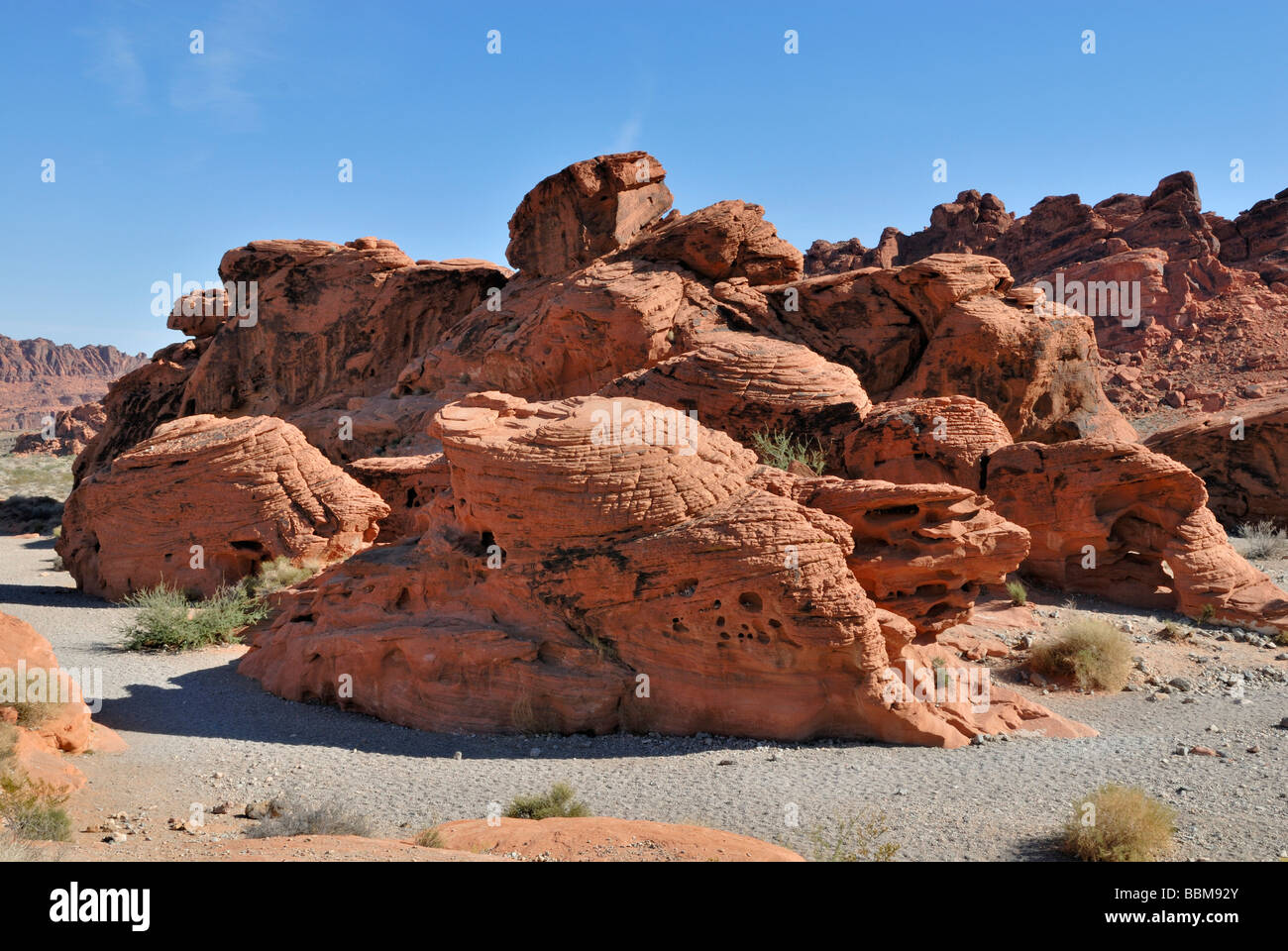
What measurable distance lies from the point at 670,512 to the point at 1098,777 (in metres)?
4.05

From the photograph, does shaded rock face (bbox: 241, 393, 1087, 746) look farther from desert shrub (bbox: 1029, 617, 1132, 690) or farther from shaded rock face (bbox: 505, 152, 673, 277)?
shaded rock face (bbox: 505, 152, 673, 277)

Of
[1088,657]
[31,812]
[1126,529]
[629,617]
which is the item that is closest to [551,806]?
[629,617]

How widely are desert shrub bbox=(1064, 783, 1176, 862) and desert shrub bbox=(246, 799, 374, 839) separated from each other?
4.54 m

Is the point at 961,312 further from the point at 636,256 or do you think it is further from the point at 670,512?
the point at 670,512

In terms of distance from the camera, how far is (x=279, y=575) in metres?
13.8

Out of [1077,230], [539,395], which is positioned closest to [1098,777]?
[539,395]

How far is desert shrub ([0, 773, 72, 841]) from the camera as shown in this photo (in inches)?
217

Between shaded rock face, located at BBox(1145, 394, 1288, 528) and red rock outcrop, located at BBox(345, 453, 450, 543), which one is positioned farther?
shaded rock face, located at BBox(1145, 394, 1288, 528)

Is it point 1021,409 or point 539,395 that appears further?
point 539,395

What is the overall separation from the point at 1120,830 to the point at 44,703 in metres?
7.93

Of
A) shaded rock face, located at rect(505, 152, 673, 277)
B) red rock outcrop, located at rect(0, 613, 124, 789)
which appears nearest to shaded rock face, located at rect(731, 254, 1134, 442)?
shaded rock face, located at rect(505, 152, 673, 277)

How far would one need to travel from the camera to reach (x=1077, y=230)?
5188 centimetres

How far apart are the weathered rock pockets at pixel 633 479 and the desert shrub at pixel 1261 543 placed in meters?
2.91

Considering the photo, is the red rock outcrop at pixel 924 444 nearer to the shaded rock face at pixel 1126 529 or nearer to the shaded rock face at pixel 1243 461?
the shaded rock face at pixel 1126 529
